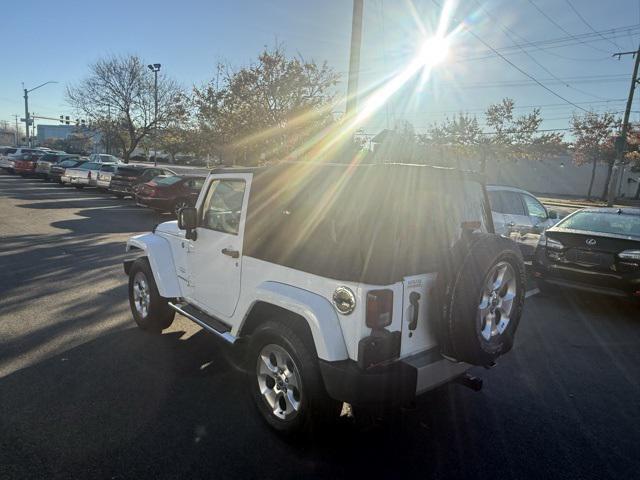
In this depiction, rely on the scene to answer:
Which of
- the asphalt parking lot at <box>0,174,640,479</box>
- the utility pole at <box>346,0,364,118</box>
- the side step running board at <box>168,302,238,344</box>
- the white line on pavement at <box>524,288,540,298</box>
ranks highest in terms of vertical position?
the utility pole at <box>346,0,364,118</box>

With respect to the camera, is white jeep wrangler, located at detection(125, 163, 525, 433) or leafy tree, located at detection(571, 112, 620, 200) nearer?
white jeep wrangler, located at detection(125, 163, 525, 433)

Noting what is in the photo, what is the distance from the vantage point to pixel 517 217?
912 centimetres

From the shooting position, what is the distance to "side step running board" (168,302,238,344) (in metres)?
3.45

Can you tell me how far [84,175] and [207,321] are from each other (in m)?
20.7

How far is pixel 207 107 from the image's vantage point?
2312cm

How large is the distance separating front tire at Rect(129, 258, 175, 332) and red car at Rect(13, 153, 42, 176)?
2759cm

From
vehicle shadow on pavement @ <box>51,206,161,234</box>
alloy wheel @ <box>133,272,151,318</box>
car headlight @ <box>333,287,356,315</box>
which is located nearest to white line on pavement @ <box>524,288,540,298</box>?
car headlight @ <box>333,287,356,315</box>

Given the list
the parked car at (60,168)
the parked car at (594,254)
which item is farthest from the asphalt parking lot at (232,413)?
the parked car at (60,168)

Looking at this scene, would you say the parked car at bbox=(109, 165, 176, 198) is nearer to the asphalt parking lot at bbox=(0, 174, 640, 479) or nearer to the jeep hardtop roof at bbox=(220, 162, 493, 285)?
the asphalt parking lot at bbox=(0, 174, 640, 479)

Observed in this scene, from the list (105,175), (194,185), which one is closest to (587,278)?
(194,185)

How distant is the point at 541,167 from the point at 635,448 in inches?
2011

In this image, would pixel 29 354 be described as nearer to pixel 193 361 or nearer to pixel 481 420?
pixel 193 361

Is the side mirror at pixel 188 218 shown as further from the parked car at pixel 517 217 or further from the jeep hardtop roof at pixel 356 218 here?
the parked car at pixel 517 217

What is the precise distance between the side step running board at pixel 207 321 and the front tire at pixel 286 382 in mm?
386
